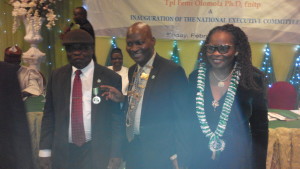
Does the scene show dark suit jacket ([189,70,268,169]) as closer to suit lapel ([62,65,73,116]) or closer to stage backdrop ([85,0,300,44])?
suit lapel ([62,65,73,116])

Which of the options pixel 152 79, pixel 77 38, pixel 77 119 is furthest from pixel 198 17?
pixel 77 119

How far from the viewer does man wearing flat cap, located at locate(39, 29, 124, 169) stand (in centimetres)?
214

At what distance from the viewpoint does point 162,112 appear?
82.9 inches

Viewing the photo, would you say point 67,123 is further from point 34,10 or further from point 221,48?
point 34,10

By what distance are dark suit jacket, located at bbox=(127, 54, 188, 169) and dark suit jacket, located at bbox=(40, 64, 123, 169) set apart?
0.20m

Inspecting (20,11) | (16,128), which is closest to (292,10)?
(20,11)

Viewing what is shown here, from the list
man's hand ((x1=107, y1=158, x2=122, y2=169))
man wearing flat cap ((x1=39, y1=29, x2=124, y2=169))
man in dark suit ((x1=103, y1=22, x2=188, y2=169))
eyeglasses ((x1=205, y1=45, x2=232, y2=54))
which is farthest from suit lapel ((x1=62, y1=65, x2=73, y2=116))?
eyeglasses ((x1=205, y1=45, x2=232, y2=54))

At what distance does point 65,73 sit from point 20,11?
9.81 feet

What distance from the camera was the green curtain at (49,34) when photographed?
20.2ft

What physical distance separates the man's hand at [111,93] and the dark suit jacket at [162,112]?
0.18 meters

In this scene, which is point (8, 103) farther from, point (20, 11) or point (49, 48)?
point (49, 48)

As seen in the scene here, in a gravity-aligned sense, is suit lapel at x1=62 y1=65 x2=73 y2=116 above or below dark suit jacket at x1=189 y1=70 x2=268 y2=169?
above

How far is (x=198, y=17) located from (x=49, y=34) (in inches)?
113

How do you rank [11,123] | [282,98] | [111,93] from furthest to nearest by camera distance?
[282,98] → [111,93] → [11,123]
